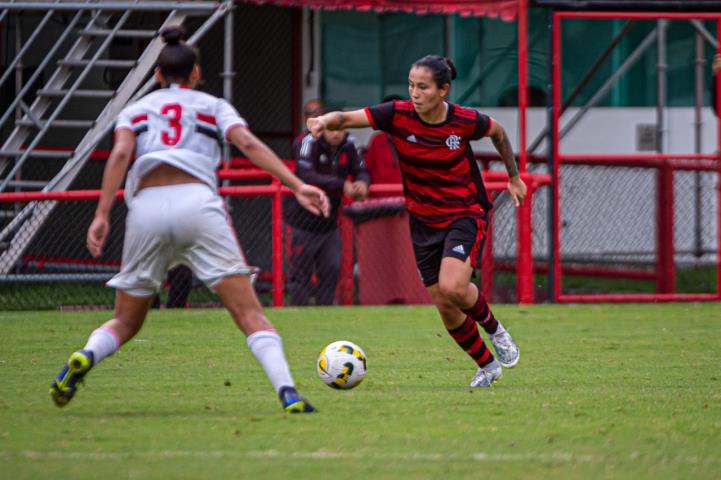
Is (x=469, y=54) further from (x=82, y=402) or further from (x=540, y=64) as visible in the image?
(x=82, y=402)

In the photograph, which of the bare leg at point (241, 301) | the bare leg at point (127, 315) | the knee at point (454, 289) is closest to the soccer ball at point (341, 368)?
the knee at point (454, 289)

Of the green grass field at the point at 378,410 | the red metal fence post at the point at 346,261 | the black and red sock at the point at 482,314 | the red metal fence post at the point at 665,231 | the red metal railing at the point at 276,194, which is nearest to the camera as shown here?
the green grass field at the point at 378,410

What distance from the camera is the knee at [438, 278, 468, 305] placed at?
8484 mm

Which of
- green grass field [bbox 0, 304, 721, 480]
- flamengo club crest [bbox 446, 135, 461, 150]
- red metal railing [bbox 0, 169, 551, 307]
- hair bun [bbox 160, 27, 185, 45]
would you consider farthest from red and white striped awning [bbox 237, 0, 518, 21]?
hair bun [bbox 160, 27, 185, 45]

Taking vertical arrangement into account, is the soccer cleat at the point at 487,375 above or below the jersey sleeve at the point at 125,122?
below

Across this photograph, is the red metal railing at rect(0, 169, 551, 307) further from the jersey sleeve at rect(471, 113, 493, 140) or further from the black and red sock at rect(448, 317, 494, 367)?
the black and red sock at rect(448, 317, 494, 367)

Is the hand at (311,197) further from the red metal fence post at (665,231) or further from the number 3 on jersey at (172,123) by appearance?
the red metal fence post at (665,231)

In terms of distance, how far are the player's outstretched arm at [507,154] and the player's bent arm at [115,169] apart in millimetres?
2640

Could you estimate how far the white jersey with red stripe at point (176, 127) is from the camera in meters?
7.04

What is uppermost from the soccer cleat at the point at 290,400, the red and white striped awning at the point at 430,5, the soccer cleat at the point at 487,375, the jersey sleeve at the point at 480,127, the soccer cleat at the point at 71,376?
the red and white striped awning at the point at 430,5

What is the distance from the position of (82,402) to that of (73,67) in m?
8.59

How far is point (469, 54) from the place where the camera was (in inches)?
828

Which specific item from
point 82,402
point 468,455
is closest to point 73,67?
point 82,402

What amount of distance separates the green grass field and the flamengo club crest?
1.42 meters
